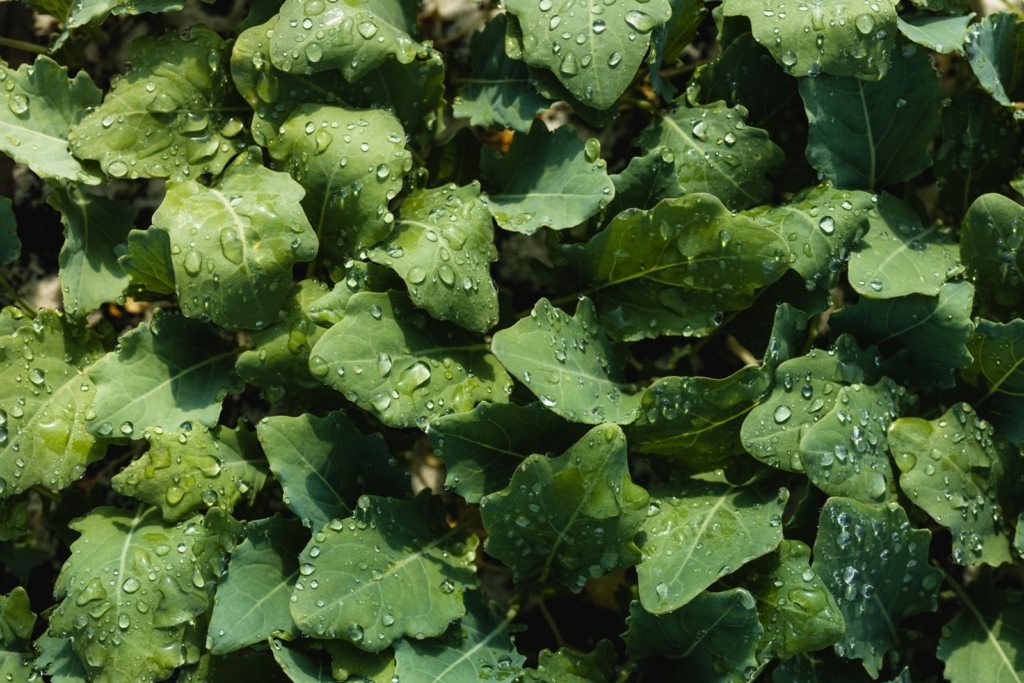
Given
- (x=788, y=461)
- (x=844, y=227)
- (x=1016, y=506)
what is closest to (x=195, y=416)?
(x=788, y=461)

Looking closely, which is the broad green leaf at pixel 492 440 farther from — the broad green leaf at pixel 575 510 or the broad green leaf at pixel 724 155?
the broad green leaf at pixel 724 155

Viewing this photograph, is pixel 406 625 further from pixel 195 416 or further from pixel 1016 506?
pixel 1016 506

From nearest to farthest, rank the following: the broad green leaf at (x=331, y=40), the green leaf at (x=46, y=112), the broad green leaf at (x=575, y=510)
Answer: the broad green leaf at (x=575, y=510) < the broad green leaf at (x=331, y=40) < the green leaf at (x=46, y=112)

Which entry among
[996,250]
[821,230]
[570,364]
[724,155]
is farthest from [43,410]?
[996,250]

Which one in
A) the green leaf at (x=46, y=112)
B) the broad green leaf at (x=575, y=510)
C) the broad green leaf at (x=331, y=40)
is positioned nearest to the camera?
the broad green leaf at (x=575, y=510)

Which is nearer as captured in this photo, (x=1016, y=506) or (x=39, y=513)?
(x=1016, y=506)

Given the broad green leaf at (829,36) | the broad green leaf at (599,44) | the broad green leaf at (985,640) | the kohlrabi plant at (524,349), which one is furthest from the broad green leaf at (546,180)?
the broad green leaf at (985,640)

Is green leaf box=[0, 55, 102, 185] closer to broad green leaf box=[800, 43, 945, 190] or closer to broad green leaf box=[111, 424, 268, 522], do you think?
broad green leaf box=[111, 424, 268, 522]
